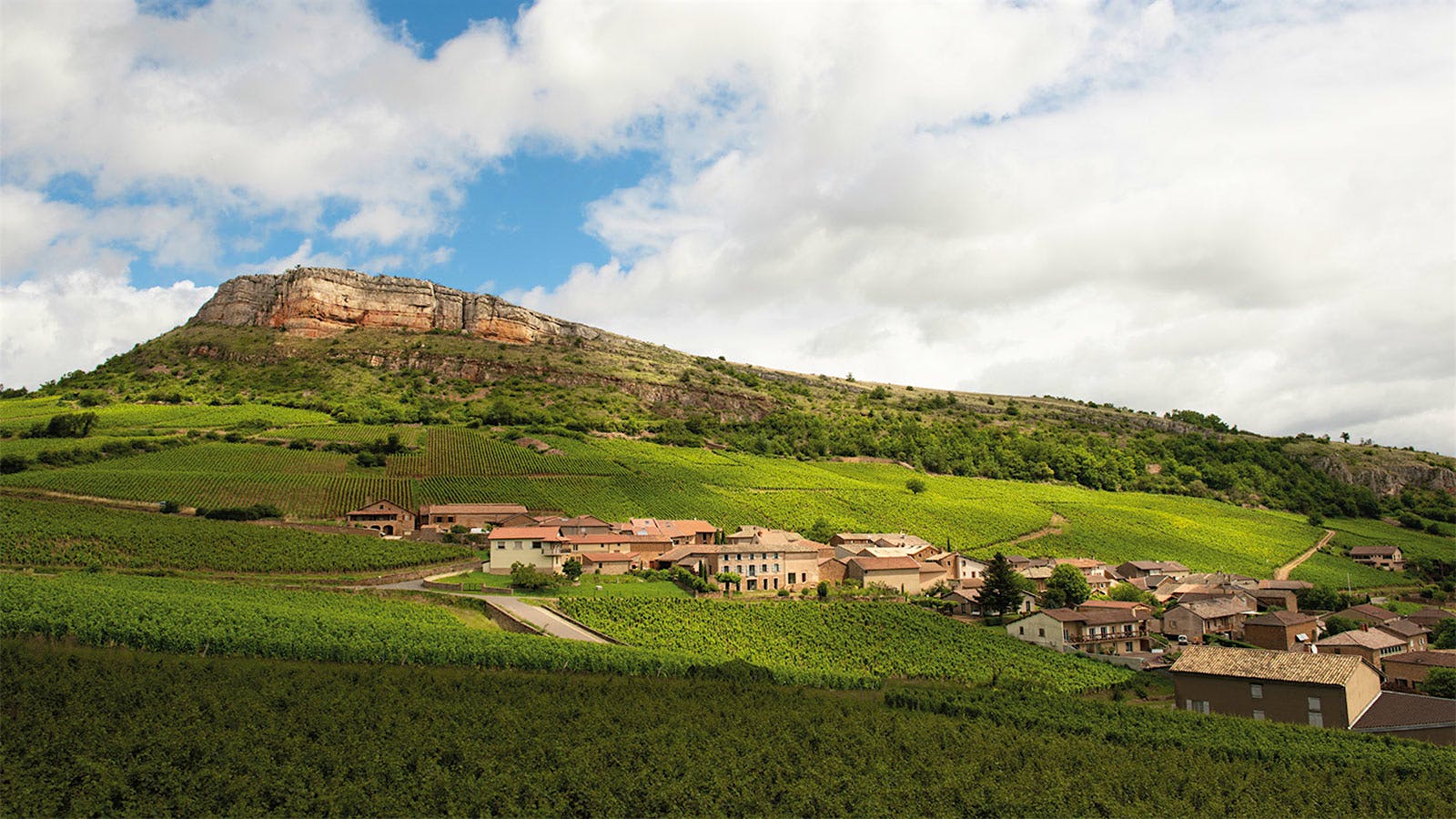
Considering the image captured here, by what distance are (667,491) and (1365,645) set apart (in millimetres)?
50910

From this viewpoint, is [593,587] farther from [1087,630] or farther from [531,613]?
[1087,630]

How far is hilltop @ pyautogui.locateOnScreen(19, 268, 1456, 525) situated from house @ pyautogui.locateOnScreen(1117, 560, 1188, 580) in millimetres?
41069

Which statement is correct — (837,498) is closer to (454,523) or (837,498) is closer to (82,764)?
(454,523)

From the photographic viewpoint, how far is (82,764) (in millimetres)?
19188

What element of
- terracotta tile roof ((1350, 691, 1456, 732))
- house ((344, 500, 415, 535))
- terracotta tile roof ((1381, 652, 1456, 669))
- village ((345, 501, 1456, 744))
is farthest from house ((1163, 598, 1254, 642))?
house ((344, 500, 415, 535))

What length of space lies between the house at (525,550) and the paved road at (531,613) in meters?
5.59

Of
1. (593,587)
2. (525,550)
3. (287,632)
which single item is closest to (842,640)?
(593,587)

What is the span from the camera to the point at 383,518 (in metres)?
63.5

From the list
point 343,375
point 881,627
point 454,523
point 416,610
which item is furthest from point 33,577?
point 343,375

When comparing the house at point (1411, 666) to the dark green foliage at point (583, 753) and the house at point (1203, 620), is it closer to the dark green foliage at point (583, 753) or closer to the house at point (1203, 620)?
the house at point (1203, 620)

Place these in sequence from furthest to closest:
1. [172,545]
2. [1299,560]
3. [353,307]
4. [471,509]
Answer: [353,307], [1299,560], [471,509], [172,545]

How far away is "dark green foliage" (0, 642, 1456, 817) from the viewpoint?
1936 centimetres

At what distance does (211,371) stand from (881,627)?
4112 inches

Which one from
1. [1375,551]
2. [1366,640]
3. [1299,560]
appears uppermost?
[1375,551]
